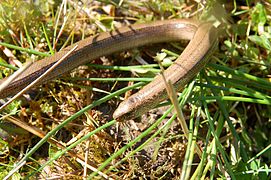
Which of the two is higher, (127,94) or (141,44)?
(141,44)

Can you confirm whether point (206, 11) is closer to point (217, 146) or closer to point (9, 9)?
point (217, 146)

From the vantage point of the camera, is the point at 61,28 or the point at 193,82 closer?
the point at 193,82

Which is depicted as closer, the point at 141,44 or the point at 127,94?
the point at 127,94

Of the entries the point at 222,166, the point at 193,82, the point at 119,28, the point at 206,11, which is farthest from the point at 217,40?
the point at 222,166
